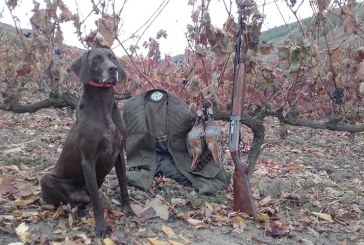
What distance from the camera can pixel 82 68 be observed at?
3783 mm

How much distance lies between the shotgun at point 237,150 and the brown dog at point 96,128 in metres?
1.02

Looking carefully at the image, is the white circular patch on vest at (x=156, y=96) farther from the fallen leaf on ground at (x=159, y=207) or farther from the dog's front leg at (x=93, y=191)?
the dog's front leg at (x=93, y=191)

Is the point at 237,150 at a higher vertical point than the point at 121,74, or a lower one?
lower

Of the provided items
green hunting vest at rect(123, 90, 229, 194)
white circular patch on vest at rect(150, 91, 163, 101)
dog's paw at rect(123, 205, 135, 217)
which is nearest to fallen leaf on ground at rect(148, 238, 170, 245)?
dog's paw at rect(123, 205, 135, 217)

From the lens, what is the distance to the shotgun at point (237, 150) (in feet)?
14.3

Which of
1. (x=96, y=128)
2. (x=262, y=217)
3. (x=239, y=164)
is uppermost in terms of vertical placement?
(x=96, y=128)

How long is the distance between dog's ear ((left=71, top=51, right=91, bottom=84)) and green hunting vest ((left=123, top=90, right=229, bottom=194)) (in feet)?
4.86

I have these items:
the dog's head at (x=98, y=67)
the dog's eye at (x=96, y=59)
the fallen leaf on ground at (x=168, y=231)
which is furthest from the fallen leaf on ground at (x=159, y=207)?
the dog's eye at (x=96, y=59)

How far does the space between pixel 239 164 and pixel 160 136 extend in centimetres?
111

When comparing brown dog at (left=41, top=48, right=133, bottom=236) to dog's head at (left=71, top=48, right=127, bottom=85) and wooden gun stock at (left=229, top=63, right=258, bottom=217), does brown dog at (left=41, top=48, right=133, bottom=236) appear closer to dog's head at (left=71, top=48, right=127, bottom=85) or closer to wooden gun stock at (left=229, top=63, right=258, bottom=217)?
dog's head at (left=71, top=48, right=127, bottom=85)

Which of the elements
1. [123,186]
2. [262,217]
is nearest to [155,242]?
[123,186]

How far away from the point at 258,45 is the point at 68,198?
2.19 meters

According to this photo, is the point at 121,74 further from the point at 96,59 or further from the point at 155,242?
the point at 155,242

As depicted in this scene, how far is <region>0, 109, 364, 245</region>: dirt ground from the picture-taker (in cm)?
384
